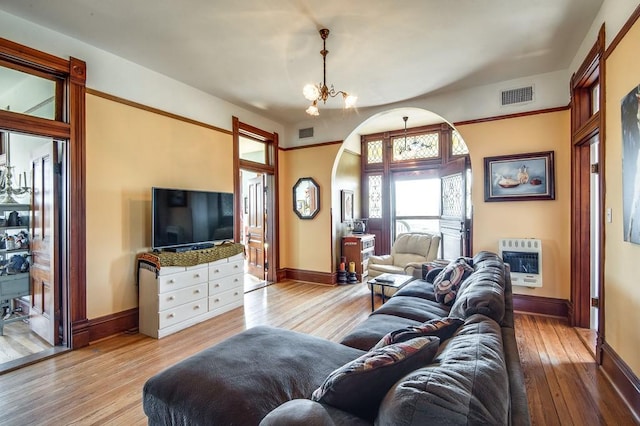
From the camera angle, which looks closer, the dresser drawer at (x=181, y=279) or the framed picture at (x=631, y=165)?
the framed picture at (x=631, y=165)

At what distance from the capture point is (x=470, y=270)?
2.93m

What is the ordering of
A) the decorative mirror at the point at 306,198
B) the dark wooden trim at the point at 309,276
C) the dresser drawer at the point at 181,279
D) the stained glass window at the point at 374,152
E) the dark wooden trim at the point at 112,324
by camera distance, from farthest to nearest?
the stained glass window at the point at 374,152 < the decorative mirror at the point at 306,198 < the dark wooden trim at the point at 309,276 < the dresser drawer at the point at 181,279 < the dark wooden trim at the point at 112,324

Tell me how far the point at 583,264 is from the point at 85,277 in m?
5.39

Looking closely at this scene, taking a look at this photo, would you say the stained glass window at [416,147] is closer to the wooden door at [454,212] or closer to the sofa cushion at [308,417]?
the wooden door at [454,212]

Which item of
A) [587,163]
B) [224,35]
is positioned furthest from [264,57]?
[587,163]

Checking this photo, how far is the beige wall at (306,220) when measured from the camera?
18.7ft

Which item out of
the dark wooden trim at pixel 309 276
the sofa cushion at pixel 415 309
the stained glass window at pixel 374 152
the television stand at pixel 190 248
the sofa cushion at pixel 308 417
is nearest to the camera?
the sofa cushion at pixel 308 417

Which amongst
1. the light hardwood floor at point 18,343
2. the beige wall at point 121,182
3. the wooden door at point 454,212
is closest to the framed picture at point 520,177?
the wooden door at point 454,212

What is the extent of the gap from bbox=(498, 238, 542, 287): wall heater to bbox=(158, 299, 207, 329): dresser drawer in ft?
12.8

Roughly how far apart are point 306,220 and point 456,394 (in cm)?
517

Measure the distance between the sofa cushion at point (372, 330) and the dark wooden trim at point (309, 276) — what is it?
121 inches

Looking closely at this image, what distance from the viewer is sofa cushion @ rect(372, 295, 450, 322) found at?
252 centimetres

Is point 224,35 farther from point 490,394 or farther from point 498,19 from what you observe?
point 490,394

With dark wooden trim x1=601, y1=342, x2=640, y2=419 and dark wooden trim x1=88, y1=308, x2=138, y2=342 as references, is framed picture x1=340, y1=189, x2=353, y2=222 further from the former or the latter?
dark wooden trim x1=601, y1=342, x2=640, y2=419
